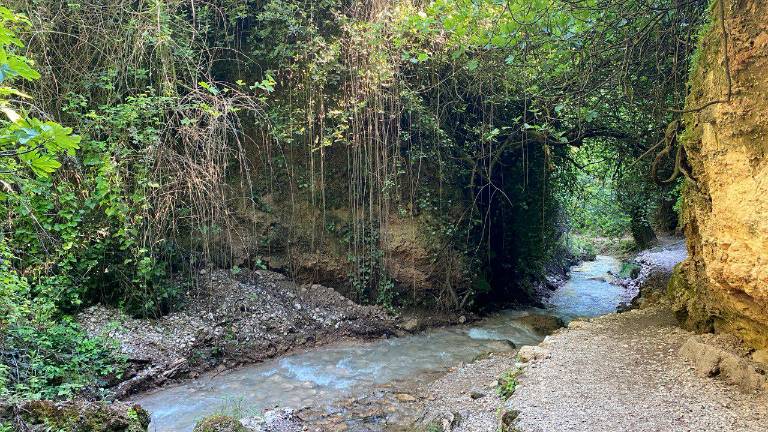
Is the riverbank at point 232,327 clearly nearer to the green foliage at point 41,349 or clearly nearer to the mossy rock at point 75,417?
the green foliage at point 41,349

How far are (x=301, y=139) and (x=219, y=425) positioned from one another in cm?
454

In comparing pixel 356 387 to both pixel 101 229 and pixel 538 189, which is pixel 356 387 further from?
pixel 538 189

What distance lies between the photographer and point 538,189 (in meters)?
9.34

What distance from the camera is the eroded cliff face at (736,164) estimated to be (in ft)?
9.68

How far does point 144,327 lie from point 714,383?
17.2 ft

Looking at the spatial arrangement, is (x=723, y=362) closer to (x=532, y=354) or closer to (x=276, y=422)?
(x=532, y=354)

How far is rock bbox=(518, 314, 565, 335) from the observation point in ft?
22.7

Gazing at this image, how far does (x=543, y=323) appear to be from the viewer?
7.08 metres

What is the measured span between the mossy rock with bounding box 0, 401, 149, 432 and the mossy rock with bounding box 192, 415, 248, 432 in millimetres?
420

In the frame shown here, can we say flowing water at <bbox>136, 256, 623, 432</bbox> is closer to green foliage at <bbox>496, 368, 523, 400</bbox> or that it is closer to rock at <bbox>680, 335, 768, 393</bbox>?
green foliage at <bbox>496, 368, 523, 400</bbox>

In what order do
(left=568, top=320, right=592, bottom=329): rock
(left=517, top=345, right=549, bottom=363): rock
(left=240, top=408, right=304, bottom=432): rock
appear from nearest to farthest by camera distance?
(left=240, top=408, right=304, bottom=432): rock
(left=517, top=345, right=549, bottom=363): rock
(left=568, top=320, right=592, bottom=329): rock

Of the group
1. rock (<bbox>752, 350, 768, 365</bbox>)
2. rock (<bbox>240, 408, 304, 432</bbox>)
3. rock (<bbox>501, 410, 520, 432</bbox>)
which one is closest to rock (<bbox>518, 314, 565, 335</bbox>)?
rock (<bbox>752, 350, 768, 365</bbox>)

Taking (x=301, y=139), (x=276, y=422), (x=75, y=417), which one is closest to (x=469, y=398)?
(x=276, y=422)

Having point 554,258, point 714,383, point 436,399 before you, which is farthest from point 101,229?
point 554,258
